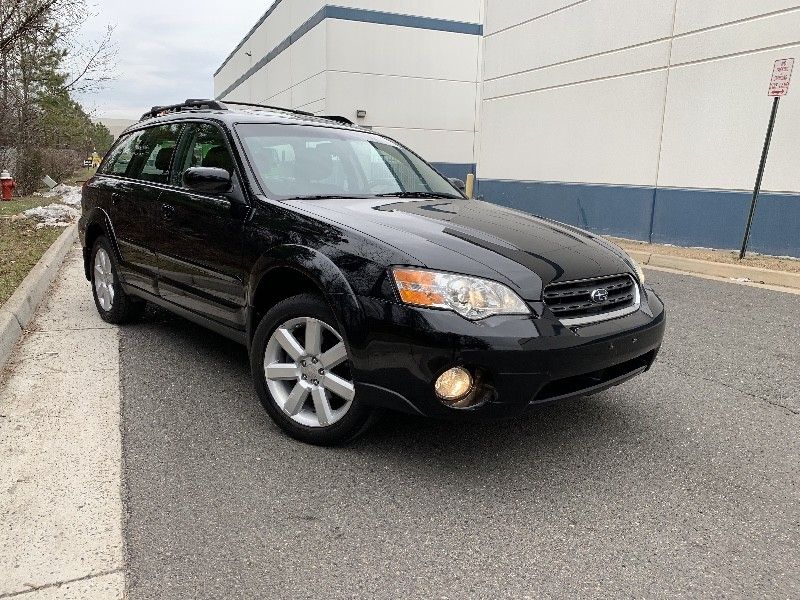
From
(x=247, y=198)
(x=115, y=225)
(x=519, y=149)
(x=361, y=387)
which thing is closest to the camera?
(x=361, y=387)

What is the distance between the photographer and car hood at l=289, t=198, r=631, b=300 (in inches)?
108

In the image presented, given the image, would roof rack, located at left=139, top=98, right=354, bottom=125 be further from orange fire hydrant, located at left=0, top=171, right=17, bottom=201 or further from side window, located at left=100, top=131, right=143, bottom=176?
orange fire hydrant, located at left=0, top=171, right=17, bottom=201

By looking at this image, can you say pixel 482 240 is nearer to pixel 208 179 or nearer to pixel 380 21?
pixel 208 179

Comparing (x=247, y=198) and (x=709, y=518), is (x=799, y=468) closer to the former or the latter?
(x=709, y=518)

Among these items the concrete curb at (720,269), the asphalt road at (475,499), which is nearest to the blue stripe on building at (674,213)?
the concrete curb at (720,269)

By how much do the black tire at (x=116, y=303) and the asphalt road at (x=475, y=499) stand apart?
3.88 feet

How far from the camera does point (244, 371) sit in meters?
4.27

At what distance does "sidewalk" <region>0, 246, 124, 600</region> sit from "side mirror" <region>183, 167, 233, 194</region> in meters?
1.35

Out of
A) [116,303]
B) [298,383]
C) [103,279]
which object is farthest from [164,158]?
[298,383]

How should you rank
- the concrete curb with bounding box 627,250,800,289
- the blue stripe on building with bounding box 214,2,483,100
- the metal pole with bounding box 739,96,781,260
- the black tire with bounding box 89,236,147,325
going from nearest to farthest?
the black tire with bounding box 89,236,147,325
the concrete curb with bounding box 627,250,800,289
the metal pole with bounding box 739,96,781,260
the blue stripe on building with bounding box 214,2,483,100

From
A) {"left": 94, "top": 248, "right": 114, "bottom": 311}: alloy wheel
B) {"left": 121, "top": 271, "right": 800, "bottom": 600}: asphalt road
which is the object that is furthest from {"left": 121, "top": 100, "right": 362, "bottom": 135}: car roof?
{"left": 121, "top": 271, "right": 800, "bottom": 600}: asphalt road

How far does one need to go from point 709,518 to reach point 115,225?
443 centimetres

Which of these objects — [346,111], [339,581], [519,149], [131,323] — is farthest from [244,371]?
[346,111]

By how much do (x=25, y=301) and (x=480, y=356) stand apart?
183 inches
